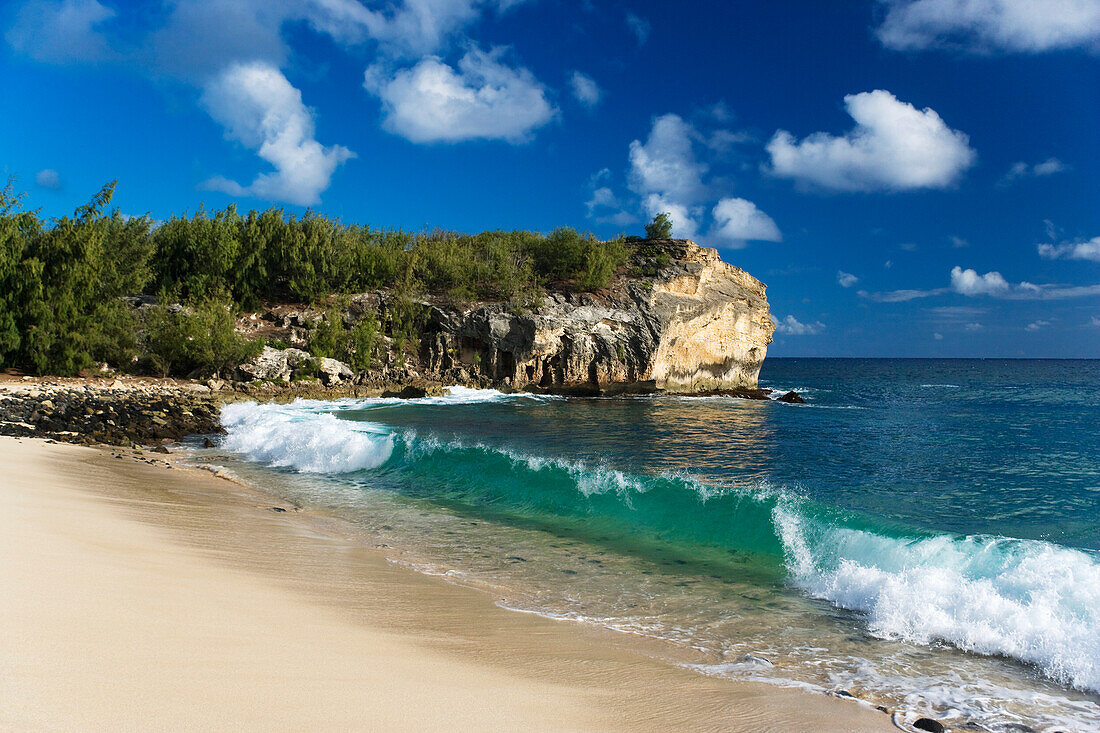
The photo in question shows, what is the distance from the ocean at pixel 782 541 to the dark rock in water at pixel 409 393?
50.1 ft

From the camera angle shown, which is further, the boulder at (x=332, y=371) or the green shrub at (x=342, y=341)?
the green shrub at (x=342, y=341)

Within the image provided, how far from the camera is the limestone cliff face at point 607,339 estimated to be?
42.1m

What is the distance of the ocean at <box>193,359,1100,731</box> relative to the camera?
533 cm

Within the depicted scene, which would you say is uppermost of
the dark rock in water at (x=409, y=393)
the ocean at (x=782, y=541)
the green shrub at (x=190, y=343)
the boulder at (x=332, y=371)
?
the green shrub at (x=190, y=343)

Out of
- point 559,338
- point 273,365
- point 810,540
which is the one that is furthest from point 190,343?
point 810,540

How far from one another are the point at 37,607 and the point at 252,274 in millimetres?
44207

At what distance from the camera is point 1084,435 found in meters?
21.2

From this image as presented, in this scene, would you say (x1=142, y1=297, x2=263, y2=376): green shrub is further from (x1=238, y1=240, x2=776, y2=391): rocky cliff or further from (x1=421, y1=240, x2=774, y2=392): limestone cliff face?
(x1=421, y1=240, x2=774, y2=392): limestone cliff face

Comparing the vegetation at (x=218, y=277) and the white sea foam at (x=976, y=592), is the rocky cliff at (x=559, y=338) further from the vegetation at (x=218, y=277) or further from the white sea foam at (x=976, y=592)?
the white sea foam at (x=976, y=592)

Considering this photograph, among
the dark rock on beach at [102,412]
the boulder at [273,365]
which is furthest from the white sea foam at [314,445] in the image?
the boulder at [273,365]

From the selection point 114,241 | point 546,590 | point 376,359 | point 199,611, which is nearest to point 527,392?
point 376,359

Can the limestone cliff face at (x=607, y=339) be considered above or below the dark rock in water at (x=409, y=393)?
above

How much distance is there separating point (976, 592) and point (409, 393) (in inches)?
1284

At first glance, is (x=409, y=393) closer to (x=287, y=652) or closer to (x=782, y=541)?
(x=782, y=541)
